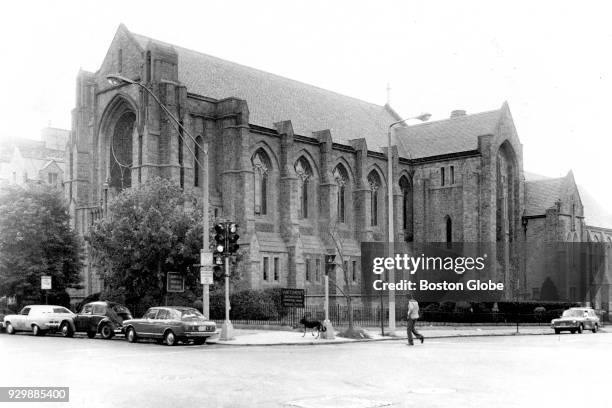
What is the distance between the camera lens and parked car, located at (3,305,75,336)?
32062 millimetres

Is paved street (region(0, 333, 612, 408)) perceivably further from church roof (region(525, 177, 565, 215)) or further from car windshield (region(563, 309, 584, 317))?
church roof (region(525, 177, 565, 215))

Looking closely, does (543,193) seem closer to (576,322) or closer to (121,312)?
(576,322)

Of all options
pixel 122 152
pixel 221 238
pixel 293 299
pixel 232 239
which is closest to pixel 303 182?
pixel 122 152

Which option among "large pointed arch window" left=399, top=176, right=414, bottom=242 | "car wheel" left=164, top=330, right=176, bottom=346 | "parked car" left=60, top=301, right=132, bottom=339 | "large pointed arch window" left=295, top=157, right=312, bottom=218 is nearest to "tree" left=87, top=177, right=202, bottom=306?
"parked car" left=60, top=301, right=132, bottom=339

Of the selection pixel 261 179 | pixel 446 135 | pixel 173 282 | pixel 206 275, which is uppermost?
pixel 446 135

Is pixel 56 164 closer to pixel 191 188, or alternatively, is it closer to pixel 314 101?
pixel 314 101

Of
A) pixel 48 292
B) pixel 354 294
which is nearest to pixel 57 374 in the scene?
pixel 48 292

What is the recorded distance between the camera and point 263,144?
52531mm

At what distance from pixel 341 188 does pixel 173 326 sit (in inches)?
1391

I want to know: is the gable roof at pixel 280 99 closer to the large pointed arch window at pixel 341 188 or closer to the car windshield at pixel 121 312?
the large pointed arch window at pixel 341 188

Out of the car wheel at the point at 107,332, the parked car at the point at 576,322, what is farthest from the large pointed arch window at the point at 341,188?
the car wheel at the point at 107,332

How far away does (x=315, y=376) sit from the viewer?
15.8 m

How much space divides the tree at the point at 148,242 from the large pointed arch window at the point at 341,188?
74.5ft

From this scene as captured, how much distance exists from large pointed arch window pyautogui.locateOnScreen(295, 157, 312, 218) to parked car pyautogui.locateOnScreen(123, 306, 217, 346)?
1159 inches
